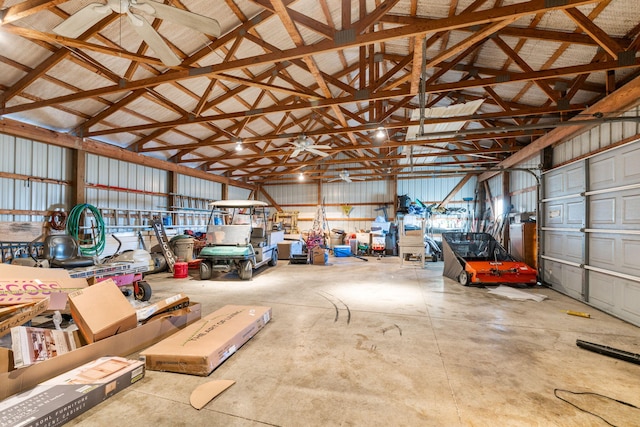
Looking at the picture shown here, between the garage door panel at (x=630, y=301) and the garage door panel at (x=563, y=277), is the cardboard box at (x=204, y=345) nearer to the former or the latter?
the garage door panel at (x=630, y=301)

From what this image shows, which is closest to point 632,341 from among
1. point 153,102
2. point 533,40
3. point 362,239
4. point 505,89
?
point 533,40

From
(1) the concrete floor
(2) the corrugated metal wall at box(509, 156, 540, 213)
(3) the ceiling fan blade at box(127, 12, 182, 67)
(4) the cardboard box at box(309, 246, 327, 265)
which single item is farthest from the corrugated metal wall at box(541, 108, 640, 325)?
(3) the ceiling fan blade at box(127, 12, 182, 67)

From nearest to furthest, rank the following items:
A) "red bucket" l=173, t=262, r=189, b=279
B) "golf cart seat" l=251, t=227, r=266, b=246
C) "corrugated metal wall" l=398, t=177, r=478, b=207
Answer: "red bucket" l=173, t=262, r=189, b=279
"golf cart seat" l=251, t=227, r=266, b=246
"corrugated metal wall" l=398, t=177, r=478, b=207

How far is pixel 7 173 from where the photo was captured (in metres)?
5.96

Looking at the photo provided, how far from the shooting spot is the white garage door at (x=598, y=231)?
3.79 meters

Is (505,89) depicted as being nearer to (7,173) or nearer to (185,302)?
(185,302)

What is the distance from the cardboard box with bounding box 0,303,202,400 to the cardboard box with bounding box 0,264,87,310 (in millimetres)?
968

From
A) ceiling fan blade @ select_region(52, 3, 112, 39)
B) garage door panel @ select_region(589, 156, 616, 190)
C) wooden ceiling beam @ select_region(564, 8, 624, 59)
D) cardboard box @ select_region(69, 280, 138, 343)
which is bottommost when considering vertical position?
cardboard box @ select_region(69, 280, 138, 343)

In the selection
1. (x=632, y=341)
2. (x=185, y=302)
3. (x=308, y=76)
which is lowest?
(x=632, y=341)

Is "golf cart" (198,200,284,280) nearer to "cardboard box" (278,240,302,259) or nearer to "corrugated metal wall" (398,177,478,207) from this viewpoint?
"cardboard box" (278,240,302,259)

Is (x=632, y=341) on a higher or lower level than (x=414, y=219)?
lower

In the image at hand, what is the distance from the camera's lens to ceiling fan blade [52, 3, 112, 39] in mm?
2475

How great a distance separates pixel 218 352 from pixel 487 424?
7.14ft

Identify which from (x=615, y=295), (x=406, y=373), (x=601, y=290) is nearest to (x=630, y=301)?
(x=615, y=295)
